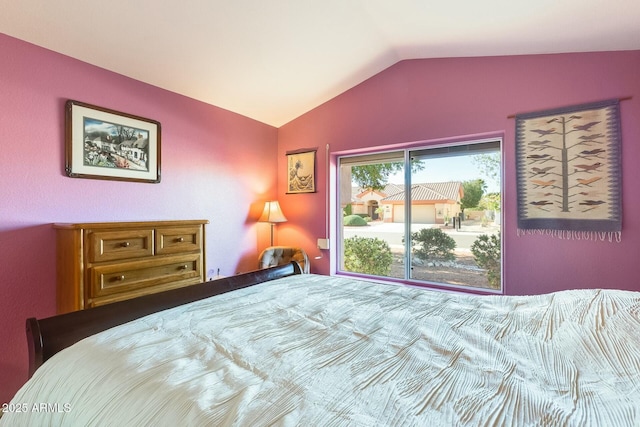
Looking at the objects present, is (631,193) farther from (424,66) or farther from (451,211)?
(424,66)

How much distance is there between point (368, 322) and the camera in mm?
1188

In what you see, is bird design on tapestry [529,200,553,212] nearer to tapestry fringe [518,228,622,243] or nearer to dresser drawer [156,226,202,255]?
tapestry fringe [518,228,622,243]

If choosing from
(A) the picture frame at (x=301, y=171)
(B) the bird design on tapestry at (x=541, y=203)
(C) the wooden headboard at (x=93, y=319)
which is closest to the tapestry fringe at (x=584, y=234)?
(B) the bird design on tapestry at (x=541, y=203)

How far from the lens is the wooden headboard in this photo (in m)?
0.97

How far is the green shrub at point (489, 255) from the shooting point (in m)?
2.61

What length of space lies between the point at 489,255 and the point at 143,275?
9.31ft

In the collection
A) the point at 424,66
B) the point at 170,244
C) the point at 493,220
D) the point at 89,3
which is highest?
the point at 424,66

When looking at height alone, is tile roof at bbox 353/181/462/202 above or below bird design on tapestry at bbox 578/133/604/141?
below

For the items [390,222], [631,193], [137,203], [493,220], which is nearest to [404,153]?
[390,222]

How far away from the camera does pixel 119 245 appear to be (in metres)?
1.91

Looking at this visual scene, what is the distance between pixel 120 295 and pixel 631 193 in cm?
345

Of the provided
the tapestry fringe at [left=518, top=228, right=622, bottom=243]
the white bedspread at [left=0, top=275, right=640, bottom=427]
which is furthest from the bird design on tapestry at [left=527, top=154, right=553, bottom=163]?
the white bedspread at [left=0, top=275, right=640, bottom=427]

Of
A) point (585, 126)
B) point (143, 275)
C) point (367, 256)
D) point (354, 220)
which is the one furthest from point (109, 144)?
point (585, 126)

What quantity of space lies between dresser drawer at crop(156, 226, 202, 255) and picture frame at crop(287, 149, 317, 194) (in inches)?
57.0
